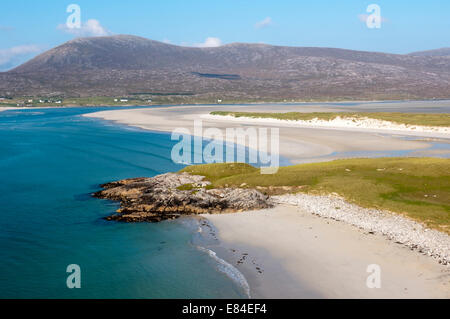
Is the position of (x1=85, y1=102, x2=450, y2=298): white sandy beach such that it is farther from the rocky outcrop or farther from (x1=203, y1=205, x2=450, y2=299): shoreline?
the rocky outcrop

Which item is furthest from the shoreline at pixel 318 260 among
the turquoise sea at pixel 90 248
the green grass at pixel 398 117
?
the green grass at pixel 398 117

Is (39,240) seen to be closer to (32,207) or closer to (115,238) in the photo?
(115,238)

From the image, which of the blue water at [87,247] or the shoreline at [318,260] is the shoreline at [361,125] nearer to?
the blue water at [87,247]

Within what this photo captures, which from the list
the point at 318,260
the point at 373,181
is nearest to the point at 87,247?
the point at 318,260

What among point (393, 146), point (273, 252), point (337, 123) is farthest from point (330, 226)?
point (337, 123)

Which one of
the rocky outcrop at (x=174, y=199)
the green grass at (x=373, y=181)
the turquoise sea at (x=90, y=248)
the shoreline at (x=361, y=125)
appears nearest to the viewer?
the turquoise sea at (x=90, y=248)

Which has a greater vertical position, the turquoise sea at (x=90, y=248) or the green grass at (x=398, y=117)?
the green grass at (x=398, y=117)
